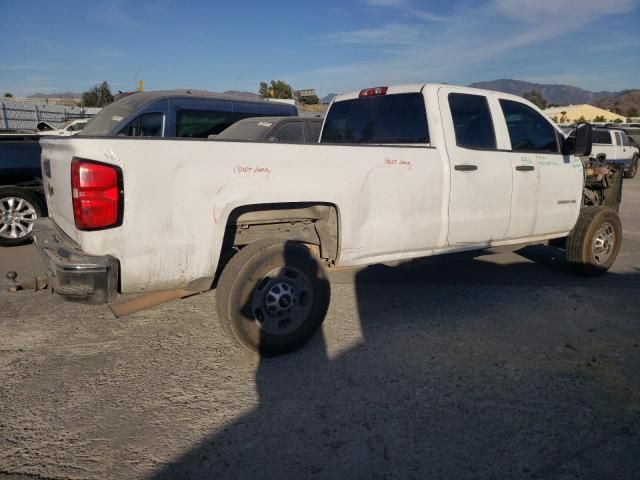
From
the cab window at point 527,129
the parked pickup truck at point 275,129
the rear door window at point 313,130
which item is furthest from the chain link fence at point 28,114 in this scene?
the cab window at point 527,129

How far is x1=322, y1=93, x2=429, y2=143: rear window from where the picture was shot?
168 inches

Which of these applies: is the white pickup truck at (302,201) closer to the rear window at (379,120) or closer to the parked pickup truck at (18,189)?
the rear window at (379,120)

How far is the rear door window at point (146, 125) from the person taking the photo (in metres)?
7.75

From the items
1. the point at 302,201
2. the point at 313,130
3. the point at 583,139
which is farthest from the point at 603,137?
the point at 302,201

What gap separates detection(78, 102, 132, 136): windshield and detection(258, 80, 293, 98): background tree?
138ft

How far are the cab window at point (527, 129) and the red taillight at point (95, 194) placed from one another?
362cm

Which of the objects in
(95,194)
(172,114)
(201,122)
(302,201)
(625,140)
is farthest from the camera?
(625,140)

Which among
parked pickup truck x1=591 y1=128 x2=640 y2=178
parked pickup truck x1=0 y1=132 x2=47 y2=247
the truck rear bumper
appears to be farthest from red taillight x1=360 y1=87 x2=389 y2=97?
parked pickup truck x1=591 y1=128 x2=640 y2=178

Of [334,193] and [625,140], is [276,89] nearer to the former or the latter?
[625,140]

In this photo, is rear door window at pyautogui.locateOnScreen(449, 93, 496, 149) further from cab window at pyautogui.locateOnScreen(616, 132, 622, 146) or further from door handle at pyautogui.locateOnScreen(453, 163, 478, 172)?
cab window at pyautogui.locateOnScreen(616, 132, 622, 146)

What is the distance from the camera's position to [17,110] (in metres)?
25.6

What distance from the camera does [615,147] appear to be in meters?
18.3

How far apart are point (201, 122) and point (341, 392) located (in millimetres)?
6592

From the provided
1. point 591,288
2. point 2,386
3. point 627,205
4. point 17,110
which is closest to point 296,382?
point 2,386
